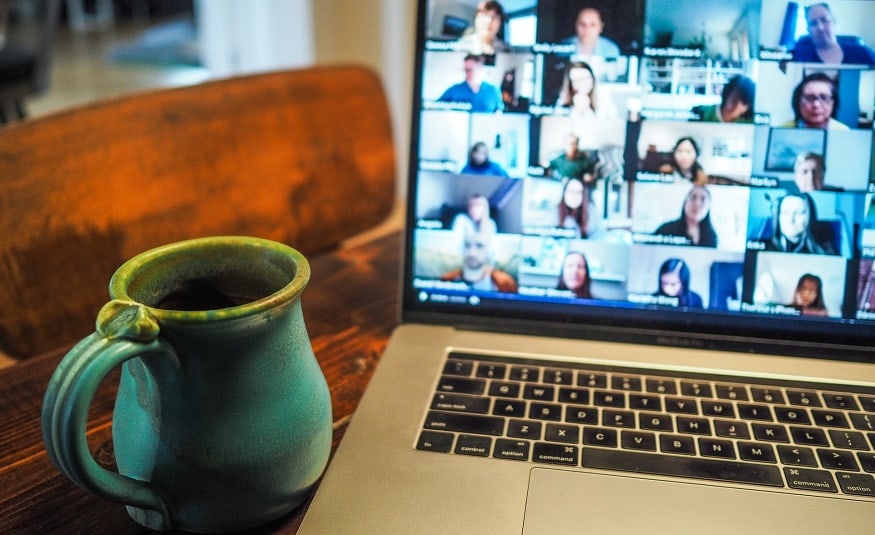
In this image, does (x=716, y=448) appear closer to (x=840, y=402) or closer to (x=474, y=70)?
(x=840, y=402)

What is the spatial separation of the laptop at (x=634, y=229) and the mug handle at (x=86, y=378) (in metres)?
0.17

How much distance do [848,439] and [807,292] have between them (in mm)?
122

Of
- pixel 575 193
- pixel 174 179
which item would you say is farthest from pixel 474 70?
pixel 174 179

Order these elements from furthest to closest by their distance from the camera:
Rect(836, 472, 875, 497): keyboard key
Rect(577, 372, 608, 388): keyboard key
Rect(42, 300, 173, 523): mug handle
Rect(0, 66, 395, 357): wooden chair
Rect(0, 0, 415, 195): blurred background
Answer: Rect(0, 0, 415, 195): blurred background, Rect(0, 66, 395, 357): wooden chair, Rect(577, 372, 608, 388): keyboard key, Rect(836, 472, 875, 497): keyboard key, Rect(42, 300, 173, 523): mug handle

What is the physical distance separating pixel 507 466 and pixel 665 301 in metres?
0.20

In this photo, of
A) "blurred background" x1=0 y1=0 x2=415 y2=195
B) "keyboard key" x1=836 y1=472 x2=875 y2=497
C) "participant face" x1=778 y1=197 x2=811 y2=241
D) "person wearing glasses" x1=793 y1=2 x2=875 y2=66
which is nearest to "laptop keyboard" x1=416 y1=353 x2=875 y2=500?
"keyboard key" x1=836 y1=472 x2=875 y2=497

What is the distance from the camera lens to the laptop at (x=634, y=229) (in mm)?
518

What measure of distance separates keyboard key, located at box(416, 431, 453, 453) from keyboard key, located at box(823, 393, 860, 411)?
0.25 m

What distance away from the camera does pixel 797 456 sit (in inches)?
18.3

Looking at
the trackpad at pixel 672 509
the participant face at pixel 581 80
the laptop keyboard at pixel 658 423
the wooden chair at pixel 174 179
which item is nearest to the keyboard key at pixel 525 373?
A: the laptop keyboard at pixel 658 423

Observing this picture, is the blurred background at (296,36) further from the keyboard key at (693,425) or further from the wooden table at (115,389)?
the keyboard key at (693,425)

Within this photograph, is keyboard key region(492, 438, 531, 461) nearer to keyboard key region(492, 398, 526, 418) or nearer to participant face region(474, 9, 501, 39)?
keyboard key region(492, 398, 526, 418)

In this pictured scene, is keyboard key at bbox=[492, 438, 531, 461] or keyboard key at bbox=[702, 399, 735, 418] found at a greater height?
keyboard key at bbox=[702, 399, 735, 418]

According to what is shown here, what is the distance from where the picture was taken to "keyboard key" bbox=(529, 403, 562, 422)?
501 mm
